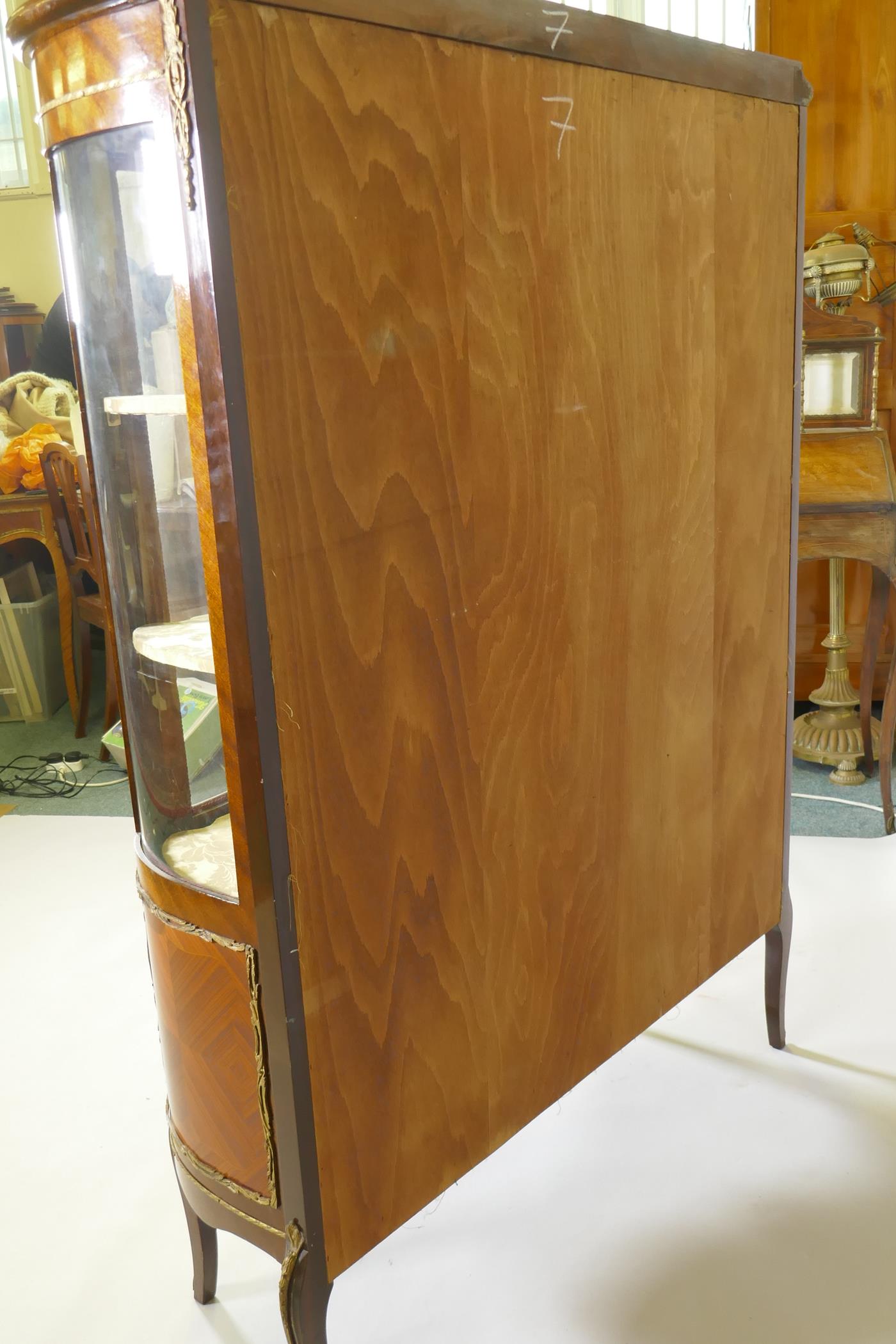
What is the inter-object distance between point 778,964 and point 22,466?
3.06 metres

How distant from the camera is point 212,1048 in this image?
1280 mm

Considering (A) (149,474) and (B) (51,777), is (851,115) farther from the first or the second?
(B) (51,777)

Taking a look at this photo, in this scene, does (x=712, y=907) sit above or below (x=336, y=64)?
below

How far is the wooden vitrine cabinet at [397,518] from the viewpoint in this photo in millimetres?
1026

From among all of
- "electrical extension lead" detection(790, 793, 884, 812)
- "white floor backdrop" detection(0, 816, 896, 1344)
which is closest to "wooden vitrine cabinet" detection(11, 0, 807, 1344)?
"white floor backdrop" detection(0, 816, 896, 1344)

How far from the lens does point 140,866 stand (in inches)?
53.1

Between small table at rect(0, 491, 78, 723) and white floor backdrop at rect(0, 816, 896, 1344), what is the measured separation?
1.81 meters

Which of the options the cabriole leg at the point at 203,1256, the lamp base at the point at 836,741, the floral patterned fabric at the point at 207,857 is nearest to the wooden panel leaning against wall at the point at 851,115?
the lamp base at the point at 836,741

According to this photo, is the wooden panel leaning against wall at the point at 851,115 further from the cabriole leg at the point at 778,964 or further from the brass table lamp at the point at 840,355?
the cabriole leg at the point at 778,964

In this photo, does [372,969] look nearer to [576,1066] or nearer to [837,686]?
[576,1066]

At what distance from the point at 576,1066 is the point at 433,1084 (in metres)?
0.31

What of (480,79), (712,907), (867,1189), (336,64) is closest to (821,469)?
(712,907)

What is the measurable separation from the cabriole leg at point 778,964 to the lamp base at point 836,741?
122 cm

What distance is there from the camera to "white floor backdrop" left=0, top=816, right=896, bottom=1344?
151 centimetres
